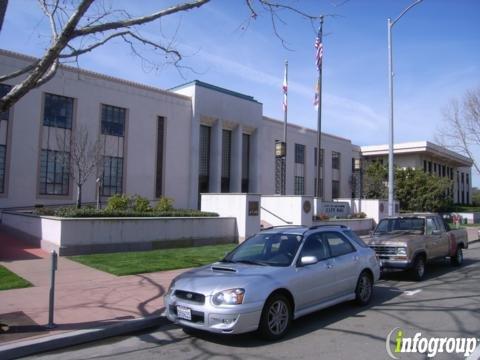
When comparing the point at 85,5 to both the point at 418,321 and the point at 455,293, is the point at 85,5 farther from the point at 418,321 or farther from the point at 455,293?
the point at 455,293

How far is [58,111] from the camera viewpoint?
2395cm

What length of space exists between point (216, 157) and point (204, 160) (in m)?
0.92

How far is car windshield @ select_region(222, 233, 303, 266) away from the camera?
7242 mm

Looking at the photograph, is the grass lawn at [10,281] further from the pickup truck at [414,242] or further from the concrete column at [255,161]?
the concrete column at [255,161]

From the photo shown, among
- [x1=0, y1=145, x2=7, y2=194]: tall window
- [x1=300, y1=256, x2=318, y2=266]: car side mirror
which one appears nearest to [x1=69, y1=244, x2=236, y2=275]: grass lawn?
[x1=300, y1=256, x2=318, y2=266]: car side mirror

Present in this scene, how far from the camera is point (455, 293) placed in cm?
965

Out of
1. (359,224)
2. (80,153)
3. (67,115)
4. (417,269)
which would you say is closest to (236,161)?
(359,224)

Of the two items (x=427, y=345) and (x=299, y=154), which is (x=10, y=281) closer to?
(x=427, y=345)

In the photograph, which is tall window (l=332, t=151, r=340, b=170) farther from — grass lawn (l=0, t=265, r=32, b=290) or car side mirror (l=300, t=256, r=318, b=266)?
car side mirror (l=300, t=256, r=318, b=266)

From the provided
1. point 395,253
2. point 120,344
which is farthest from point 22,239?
point 395,253

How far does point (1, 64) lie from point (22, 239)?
9.66 meters

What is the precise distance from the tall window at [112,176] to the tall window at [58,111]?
2.82m

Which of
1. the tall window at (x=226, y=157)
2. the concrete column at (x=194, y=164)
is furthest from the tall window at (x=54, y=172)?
the tall window at (x=226, y=157)

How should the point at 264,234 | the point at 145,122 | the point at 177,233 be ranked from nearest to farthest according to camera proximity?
the point at 264,234 → the point at 177,233 → the point at 145,122
